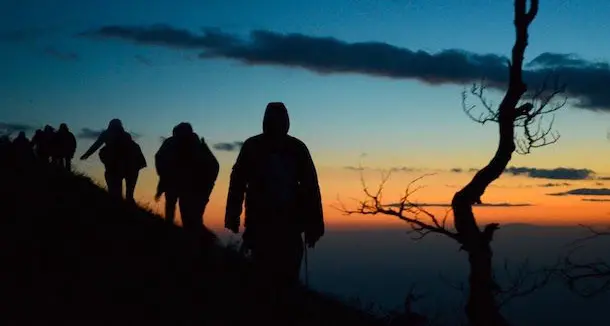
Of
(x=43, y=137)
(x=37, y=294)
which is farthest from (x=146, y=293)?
(x=43, y=137)

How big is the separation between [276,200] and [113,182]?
10886mm

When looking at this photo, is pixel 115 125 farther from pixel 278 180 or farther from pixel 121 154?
pixel 278 180

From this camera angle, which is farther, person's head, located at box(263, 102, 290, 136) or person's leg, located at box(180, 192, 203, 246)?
person's leg, located at box(180, 192, 203, 246)

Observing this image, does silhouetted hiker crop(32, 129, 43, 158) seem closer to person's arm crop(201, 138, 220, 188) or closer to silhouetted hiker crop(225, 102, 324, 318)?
person's arm crop(201, 138, 220, 188)

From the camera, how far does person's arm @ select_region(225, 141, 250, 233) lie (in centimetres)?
834

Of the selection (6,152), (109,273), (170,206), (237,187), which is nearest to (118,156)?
(170,206)

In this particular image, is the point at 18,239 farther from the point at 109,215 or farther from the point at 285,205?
the point at 285,205

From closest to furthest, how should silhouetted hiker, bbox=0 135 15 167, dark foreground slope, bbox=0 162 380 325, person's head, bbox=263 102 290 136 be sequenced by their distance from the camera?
person's head, bbox=263 102 290 136, dark foreground slope, bbox=0 162 380 325, silhouetted hiker, bbox=0 135 15 167

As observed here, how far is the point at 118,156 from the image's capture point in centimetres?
1794

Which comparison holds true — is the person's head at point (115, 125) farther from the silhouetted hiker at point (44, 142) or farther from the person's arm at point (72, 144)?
the silhouetted hiker at point (44, 142)

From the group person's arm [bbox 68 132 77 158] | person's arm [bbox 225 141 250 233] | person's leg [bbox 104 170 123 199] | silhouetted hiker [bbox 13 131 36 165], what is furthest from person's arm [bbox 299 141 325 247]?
person's arm [bbox 68 132 77 158]

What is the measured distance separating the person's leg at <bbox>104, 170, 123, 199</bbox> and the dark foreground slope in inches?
27.4

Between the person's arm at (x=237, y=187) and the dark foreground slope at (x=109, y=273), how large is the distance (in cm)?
118

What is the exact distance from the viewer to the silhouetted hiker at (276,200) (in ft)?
26.9
